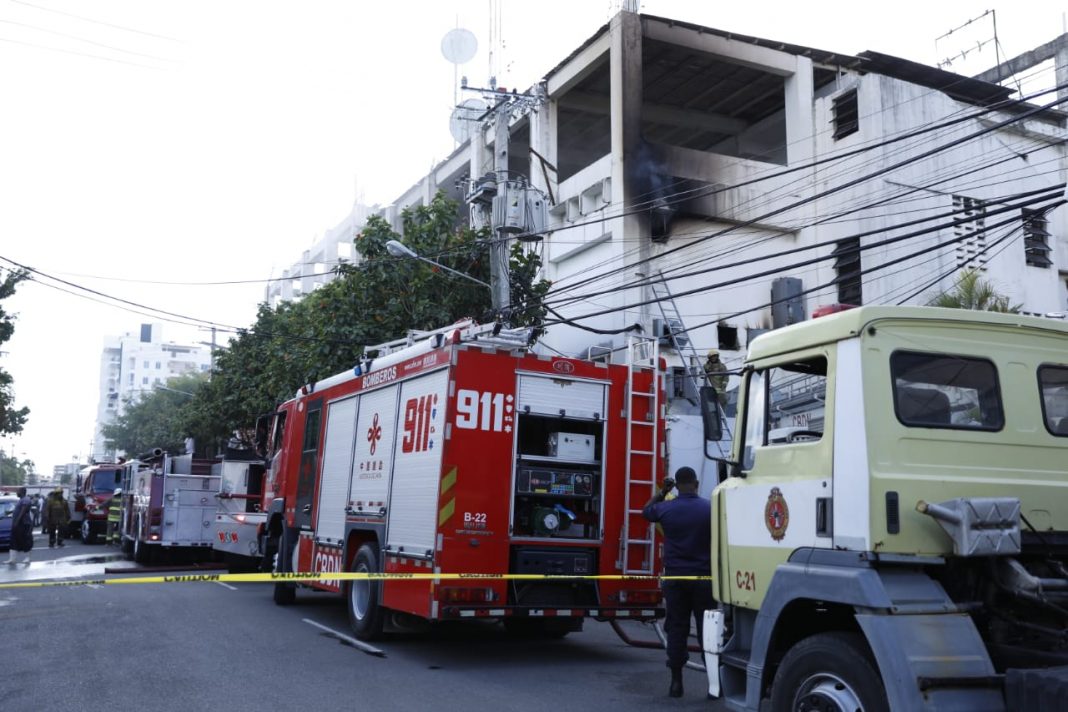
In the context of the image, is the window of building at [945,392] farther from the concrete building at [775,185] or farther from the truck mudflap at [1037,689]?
the concrete building at [775,185]

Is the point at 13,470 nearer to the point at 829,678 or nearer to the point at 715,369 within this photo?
the point at 715,369

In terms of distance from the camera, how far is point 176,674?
332 inches

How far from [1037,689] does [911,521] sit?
3.09 feet

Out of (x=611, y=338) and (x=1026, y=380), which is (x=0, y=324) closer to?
(x=611, y=338)

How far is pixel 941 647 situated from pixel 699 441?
23.6ft

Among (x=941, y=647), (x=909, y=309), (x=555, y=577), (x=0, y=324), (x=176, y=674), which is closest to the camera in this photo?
(x=941, y=647)

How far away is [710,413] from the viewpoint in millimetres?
6059

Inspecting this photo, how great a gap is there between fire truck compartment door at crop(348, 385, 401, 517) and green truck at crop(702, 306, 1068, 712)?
5312mm

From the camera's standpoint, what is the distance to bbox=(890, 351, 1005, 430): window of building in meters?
5.10

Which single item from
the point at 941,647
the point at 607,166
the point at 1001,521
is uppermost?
the point at 607,166

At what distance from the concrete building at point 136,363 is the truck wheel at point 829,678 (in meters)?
140

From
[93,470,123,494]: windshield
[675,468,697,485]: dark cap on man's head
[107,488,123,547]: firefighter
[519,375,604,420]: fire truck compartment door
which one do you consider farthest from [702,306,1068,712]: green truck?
[93,470,123,494]: windshield

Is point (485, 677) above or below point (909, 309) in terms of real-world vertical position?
below

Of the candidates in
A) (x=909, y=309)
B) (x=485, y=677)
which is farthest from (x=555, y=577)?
(x=909, y=309)
